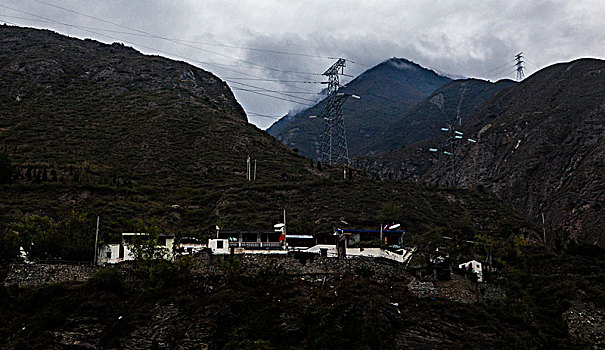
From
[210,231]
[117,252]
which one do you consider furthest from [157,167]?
[117,252]

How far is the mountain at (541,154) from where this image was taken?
352 ft

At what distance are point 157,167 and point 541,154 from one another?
87.2 meters

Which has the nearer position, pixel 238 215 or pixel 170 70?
pixel 238 215

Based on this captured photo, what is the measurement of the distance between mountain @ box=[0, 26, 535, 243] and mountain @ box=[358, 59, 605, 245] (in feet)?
73.7

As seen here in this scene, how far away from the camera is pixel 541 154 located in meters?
130

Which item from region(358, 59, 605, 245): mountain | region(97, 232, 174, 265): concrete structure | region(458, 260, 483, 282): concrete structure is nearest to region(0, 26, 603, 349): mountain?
region(97, 232, 174, 265): concrete structure

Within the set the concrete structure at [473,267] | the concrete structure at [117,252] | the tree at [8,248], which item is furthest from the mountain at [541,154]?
the tree at [8,248]

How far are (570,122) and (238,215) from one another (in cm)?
9242

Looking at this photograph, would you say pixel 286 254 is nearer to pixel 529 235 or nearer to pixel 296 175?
pixel 529 235

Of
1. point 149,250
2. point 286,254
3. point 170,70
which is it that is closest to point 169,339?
point 149,250

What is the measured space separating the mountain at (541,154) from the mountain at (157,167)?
2247cm

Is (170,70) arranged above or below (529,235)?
above

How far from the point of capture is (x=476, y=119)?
600 feet

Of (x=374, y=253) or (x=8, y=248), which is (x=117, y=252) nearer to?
(x=8, y=248)
